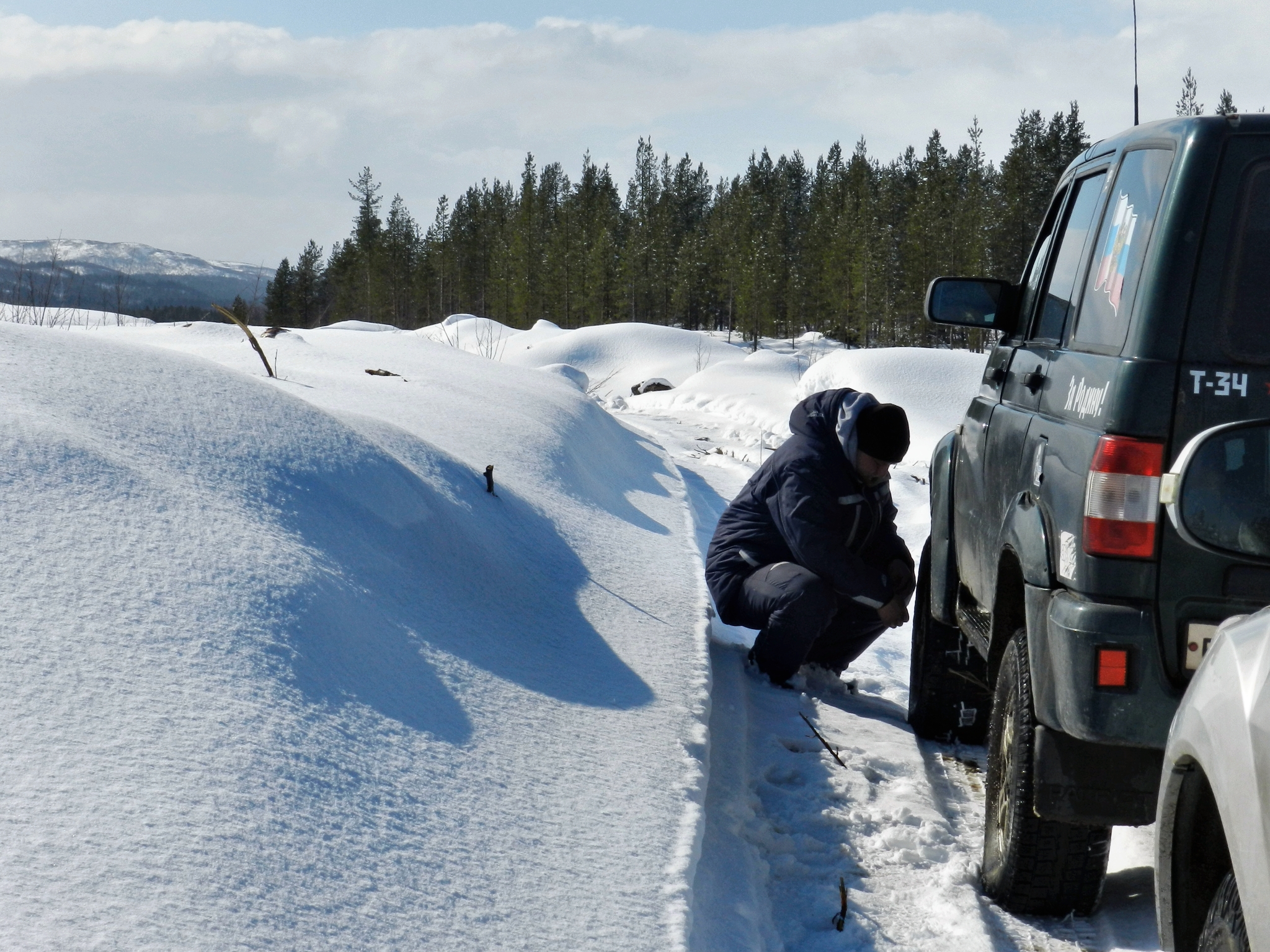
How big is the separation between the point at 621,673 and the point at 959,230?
4976 cm

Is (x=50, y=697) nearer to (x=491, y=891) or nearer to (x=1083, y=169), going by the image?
(x=491, y=891)

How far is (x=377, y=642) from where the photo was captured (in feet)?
10.7

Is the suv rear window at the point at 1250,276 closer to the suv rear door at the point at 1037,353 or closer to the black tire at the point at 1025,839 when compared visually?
the suv rear door at the point at 1037,353

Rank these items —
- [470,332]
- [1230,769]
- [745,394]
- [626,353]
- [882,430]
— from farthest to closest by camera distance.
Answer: [470,332] → [626,353] → [745,394] → [882,430] → [1230,769]

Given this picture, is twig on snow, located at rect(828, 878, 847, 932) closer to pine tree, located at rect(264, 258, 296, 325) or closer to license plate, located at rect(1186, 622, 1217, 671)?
license plate, located at rect(1186, 622, 1217, 671)

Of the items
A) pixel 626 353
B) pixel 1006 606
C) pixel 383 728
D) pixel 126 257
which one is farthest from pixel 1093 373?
pixel 126 257

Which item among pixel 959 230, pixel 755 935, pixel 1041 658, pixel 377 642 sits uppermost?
pixel 959 230

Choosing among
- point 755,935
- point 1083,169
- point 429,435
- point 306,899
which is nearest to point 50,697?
point 306,899

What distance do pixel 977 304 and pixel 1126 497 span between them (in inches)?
58.6

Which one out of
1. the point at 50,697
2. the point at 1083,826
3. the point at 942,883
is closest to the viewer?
the point at 50,697

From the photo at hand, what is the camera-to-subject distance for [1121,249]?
8.07 feet

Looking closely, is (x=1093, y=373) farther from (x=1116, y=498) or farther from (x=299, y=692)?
(x=299, y=692)

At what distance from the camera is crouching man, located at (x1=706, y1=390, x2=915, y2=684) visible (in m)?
4.53

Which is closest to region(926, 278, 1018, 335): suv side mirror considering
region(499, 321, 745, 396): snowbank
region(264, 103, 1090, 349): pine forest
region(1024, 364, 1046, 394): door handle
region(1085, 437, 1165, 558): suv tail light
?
region(1024, 364, 1046, 394): door handle
